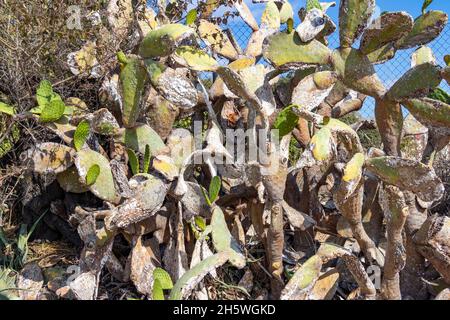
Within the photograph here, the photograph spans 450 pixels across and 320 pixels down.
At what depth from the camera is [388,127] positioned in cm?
166

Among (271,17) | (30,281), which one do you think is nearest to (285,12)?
(271,17)

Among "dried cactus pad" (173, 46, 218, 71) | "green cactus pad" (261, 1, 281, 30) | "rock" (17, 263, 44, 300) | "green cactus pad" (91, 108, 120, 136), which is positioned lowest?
"rock" (17, 263, 44, 300)

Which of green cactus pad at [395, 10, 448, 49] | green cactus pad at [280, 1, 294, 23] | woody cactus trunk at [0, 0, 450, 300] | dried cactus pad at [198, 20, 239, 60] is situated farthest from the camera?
green cactus pad at [280, 1, 294, 23]

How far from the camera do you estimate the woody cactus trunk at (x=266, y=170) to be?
4.78 feet

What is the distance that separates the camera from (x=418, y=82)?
59.7 inches

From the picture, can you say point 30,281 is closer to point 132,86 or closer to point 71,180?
point 71,180

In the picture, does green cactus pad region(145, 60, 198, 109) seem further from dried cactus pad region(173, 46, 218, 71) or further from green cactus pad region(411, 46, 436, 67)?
green cactus pad region(411, 46, 436, 67)

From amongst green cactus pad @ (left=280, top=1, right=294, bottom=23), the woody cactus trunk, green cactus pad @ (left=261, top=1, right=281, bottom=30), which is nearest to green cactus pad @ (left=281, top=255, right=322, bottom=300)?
the woody cactus trunk

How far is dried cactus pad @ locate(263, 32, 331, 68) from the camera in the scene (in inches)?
64.3

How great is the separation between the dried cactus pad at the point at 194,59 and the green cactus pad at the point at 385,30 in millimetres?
468

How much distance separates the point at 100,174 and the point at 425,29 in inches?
44.2

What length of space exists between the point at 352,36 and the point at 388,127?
308 millimetres

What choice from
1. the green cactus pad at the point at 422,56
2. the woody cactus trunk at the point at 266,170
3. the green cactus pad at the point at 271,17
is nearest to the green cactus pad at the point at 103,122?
the woody cactus trunk at the point at 266,170

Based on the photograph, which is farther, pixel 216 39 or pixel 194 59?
pixel 216 39
